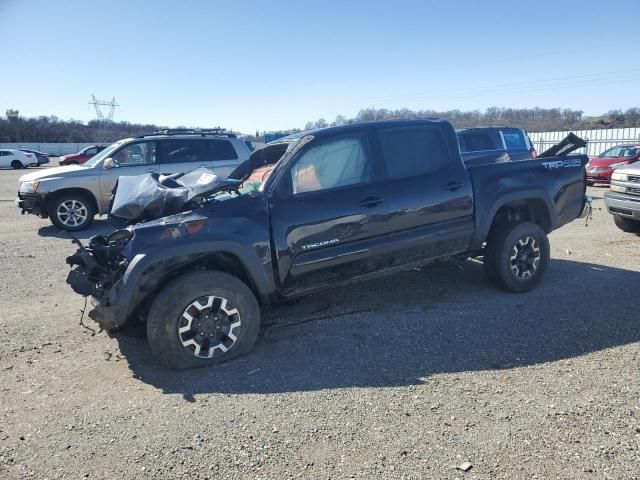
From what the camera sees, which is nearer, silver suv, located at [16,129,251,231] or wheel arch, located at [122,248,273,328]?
wheel arch, located at [122,248,273,328]

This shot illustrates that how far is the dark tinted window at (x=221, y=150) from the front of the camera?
10430mm

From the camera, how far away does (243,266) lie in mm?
3979

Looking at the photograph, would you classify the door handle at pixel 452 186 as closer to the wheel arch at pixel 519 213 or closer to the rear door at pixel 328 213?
the wheel arch at pixel 519 213

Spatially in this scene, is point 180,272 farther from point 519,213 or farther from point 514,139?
point 514,139

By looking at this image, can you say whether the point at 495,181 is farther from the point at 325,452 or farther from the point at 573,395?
the point at 325,452

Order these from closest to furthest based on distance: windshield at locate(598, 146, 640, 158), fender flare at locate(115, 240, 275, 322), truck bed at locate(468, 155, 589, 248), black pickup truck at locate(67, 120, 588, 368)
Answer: fender flare at locate(115, 240, 275, 322)
black pickup truck at locate(67, 120, 588, 368)
truck bed at locate(468, 155, 589, 248)
windshield at locate(598, 146, 640, 158)

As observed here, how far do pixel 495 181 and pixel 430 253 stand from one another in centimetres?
113

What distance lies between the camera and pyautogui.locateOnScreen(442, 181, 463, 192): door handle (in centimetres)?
487

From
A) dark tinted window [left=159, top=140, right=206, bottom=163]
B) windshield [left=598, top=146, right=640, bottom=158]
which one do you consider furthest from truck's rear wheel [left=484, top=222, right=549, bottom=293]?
windshield [left=598, top=146, right=640, bottom=158]

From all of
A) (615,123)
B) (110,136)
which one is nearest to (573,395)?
(615,123)

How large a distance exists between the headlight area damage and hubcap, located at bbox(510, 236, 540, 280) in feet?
13.2

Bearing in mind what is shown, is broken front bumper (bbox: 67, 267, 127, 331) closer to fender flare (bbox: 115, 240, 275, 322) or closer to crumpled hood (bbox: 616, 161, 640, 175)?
fender flare (bbox: 115, 240, 275, 322)

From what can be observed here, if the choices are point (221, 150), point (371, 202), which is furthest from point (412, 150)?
point (221, 150)

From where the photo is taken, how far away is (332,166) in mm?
4441
